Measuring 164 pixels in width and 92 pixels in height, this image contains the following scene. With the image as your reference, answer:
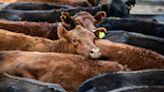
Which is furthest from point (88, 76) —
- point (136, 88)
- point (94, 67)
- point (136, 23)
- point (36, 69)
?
point (136, 23)

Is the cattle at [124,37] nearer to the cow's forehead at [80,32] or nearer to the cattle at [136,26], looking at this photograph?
the cow's forehead at [80,32]

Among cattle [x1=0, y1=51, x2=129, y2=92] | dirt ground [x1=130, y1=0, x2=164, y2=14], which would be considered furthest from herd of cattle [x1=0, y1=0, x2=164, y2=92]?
dirt ground [x1=130, y1=0, x2=164, y2=14]

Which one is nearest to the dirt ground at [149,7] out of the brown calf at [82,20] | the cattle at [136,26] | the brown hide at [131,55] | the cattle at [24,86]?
the cattle at [136,26]

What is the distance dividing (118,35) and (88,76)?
1719mm

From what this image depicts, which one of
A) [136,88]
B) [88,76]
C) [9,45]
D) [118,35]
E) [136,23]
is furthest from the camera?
[136,23]

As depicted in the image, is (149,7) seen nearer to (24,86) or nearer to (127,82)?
(127,82)

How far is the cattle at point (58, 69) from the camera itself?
462 centimetres

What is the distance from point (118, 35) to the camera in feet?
20.4

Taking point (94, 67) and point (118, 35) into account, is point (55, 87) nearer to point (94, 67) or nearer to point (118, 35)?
point (94, 67)

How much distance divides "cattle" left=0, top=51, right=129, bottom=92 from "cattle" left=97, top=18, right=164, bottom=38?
2.26 meters

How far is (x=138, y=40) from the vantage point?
608 centimetres

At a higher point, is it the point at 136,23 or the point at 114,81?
the point at 114,81

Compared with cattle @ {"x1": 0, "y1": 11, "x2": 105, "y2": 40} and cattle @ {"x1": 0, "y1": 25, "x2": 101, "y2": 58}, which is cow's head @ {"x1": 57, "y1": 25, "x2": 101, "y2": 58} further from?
cattle @ {"x1": 0, "y1": 11, "x2": 105, "y2": 40}

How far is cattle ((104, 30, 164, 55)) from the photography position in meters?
5.94
